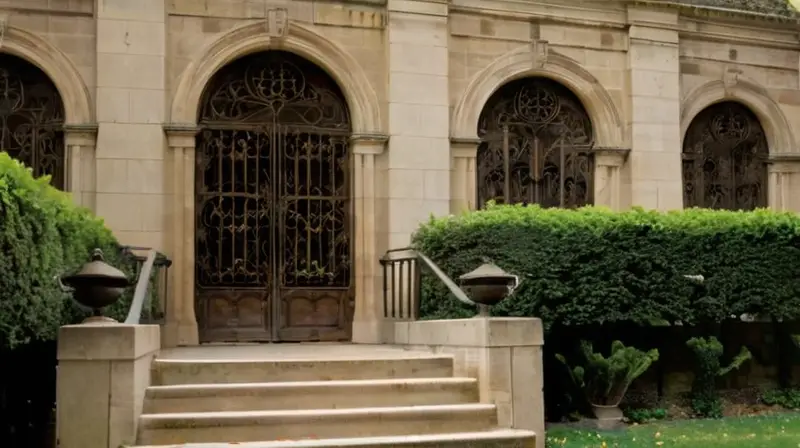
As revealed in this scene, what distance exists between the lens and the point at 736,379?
13664 mm

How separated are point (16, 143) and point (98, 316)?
6.16 m

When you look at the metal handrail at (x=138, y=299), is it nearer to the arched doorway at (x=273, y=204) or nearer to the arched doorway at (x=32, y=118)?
the arched doorway at (x=273, y=204)

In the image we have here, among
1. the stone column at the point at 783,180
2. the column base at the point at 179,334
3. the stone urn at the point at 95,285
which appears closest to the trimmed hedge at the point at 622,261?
the column base at the point at 179,334

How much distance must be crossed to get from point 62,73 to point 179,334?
3.89m

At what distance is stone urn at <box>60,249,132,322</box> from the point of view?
8.56 metres

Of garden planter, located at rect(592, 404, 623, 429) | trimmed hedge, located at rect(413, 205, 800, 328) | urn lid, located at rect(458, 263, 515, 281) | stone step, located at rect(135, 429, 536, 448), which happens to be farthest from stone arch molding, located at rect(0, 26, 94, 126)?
garden planter, located at rect(592, 404, 623, 429)

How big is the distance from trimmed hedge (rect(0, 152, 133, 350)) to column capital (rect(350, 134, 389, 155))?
542 cm

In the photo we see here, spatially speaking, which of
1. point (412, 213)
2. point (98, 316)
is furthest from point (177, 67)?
point (98, 316)

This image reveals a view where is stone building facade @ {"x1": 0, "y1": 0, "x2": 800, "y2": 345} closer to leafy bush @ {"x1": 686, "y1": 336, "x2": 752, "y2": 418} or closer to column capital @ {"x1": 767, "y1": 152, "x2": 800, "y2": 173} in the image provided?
column capital @ {"x1": 767, "y1": 152, "x2": 800, "y2": 173}

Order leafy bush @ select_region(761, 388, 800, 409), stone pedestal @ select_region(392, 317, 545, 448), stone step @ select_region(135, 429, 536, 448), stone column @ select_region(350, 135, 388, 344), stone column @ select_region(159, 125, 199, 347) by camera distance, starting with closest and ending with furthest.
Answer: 1. stone step @ select_region(135, 429, 536, 448)
2. stone pedestal @ select_region(392, 317, 545, 448)
3. leafy bush @ select_region(761, 388, 800, 409)
4. stone column @ select_region(159, 125, 199, 347)
5. stone column @ select_region(350, 135, 388, 344)

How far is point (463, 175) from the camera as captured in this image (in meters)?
15.4

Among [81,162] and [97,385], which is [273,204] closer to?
[81,162]

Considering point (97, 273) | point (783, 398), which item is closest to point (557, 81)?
point (783, 398)

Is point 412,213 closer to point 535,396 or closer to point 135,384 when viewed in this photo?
point 535,396
